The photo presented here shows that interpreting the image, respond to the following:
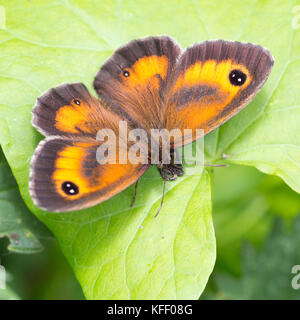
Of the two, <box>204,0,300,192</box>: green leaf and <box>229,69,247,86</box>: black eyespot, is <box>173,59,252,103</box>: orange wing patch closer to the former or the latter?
<box>229,69,247,86</box>: black eyespot

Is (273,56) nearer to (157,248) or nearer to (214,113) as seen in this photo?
(214,113)

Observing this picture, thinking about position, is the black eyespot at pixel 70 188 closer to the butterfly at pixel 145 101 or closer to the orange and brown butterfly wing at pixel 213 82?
the butterfly at pixel 145 101

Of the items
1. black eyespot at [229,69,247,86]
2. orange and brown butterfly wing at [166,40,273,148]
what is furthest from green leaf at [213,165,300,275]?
black eyespot at [229,69,247,86]

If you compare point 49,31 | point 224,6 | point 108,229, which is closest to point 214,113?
point 224,6

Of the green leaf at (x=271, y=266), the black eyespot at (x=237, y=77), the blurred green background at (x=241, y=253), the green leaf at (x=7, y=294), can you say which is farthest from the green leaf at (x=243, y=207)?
the green leaf at (x=7, y=294)

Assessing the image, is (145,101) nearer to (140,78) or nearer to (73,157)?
(140,78)
